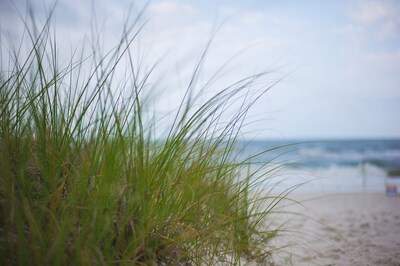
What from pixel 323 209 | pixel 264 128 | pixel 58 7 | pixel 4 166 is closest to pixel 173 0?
pixel 58 7

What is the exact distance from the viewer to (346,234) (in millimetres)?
3711

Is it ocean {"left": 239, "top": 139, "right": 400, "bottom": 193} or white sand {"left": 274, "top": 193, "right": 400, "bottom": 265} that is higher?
ocean {"left": 239, "top": 139, "right": 400, "bottom": 193}

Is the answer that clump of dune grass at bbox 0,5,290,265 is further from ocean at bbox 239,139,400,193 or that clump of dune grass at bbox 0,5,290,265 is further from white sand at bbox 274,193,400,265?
ocean at bbox 239,139,400,193

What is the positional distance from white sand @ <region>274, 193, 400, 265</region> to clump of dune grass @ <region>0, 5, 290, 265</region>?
58 cm

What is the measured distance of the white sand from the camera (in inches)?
103

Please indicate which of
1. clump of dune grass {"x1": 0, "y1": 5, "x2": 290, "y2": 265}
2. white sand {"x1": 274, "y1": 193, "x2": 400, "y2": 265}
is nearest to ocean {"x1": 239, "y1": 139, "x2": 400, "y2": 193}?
white sand {"x1": 274, "y1": 193, "x2": 400, "y2": 265}

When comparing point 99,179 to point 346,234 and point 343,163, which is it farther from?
point 343,163

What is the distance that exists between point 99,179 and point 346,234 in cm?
307

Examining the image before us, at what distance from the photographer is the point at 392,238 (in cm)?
342

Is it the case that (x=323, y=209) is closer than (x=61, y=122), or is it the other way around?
(x=61, y=122)

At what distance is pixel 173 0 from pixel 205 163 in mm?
1270

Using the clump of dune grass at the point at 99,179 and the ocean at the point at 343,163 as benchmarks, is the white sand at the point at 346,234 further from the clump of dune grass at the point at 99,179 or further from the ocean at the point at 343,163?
the ocean at the point at 343,163

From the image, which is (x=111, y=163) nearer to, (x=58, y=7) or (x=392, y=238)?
(x=58, y=7)

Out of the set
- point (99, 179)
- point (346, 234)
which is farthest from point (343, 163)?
point (99, 179)
